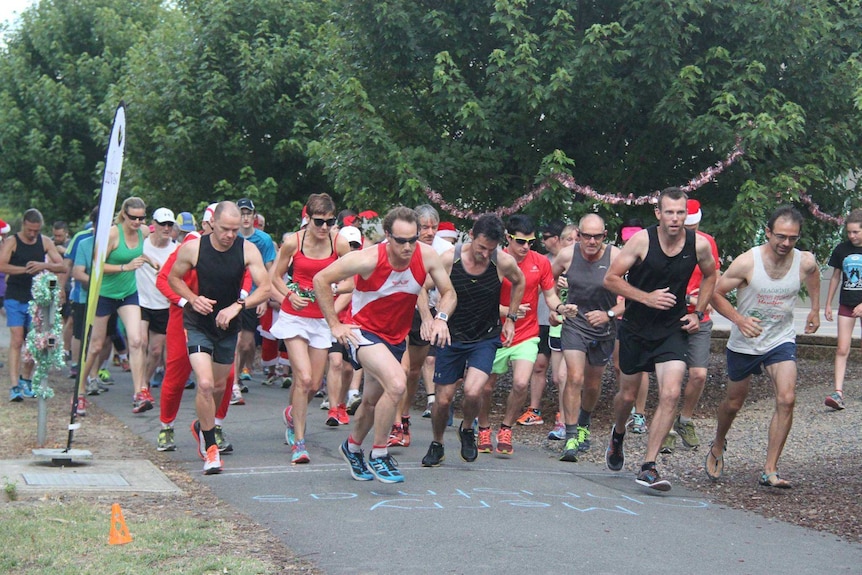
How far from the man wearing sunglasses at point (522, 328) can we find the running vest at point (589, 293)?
0.20 meters

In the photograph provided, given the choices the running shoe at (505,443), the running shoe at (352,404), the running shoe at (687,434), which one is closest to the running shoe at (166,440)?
the running shoe at (505,443)

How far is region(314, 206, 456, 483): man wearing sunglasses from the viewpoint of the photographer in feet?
25.7

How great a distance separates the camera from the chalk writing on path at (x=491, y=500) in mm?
7359

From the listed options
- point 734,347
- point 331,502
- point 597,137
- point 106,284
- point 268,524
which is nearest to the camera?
point 268,524

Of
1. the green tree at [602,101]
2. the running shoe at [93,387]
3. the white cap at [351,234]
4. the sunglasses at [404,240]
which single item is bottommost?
the running shoe at [93,387]

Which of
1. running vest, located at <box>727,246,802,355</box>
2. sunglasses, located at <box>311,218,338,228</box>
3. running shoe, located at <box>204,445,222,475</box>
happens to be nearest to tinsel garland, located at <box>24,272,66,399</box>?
running shoe, located at <box>204,445,222,475</box>

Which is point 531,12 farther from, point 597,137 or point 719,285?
point 719,285

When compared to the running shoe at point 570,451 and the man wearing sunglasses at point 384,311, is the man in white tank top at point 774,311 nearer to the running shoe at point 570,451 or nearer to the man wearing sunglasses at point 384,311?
the running shoe at point 570,451

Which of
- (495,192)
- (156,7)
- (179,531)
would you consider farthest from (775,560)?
(156,7)

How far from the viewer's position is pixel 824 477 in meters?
8.78

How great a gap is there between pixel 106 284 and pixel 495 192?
13.9 feet

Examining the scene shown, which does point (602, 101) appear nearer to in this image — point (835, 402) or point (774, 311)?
point (835, 402)

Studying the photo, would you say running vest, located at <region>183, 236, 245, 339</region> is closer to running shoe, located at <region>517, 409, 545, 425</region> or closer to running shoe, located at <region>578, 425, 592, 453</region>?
running shoe, located at <region>578, 425, 592, 453</region>

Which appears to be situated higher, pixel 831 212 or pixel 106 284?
pixel 831 212
